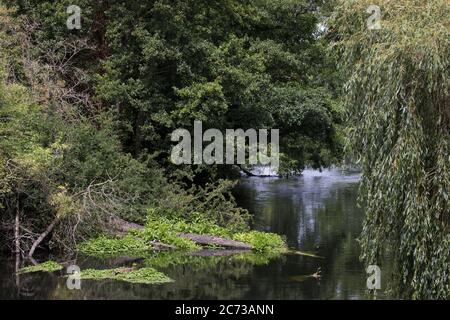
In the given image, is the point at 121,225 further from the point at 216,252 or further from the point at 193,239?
the point at 216,252

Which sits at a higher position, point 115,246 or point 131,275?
point 115,246

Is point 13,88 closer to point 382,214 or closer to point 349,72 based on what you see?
point 349,72

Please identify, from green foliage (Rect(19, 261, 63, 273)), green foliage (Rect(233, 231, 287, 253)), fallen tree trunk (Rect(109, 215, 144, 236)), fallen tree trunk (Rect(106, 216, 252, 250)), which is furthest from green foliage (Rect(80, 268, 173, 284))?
green foliage (Rect(233, 231, 287, 253))

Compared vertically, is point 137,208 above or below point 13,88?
below

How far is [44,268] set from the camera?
14.3 meters

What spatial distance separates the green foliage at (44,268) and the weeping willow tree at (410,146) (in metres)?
7.33

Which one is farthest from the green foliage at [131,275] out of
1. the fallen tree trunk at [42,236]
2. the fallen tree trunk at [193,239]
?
the fallen tree trunk at [193,239]

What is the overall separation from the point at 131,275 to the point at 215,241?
397cm

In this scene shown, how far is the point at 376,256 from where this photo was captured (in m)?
9.88

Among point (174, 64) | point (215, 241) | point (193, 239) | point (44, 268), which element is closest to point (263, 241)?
point (215, 241)

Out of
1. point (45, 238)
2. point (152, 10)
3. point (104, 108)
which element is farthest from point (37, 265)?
point (152, 10)

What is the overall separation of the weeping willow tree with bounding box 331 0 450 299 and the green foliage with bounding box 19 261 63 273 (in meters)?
7.33

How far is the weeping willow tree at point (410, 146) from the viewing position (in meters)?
9.16
